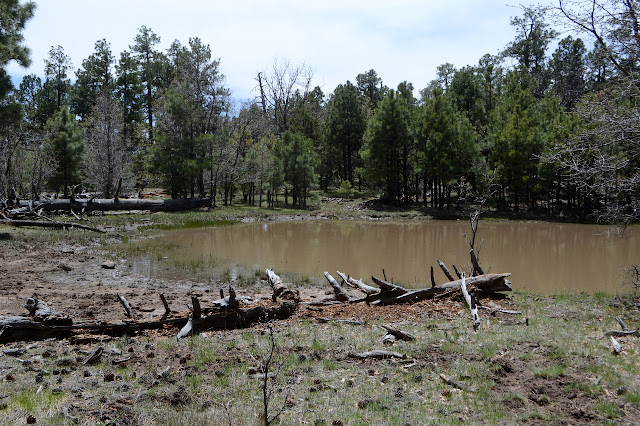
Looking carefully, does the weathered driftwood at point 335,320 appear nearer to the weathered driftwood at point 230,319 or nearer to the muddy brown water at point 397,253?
the weathered driftwood at point 230,319

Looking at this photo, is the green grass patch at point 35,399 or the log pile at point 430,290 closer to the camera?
the green grass patch at point 35,399

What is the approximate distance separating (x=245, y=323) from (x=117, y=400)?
11.8ft

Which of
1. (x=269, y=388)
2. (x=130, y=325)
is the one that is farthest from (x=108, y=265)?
(x=269, y=388)

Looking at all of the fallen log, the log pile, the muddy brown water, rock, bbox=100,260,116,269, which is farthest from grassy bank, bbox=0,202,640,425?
rock, bbox=100,260,116,269

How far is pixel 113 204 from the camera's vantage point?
108ft

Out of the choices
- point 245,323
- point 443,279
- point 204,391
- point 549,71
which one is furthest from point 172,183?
point 549,71

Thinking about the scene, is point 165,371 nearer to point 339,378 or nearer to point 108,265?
point 339,378

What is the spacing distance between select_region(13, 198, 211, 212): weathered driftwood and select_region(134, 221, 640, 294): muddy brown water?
25.5 feet

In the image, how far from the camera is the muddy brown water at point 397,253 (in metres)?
16.0

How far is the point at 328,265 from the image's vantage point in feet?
58.8

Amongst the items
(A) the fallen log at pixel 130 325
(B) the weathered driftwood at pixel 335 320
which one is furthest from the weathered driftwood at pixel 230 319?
(B) the weathered driftwood at pixel 335 320

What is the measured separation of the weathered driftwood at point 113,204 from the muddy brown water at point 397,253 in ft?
25.5

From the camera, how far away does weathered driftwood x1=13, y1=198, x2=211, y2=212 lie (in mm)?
29312

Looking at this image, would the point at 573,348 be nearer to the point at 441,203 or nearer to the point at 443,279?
the point at 443,279
